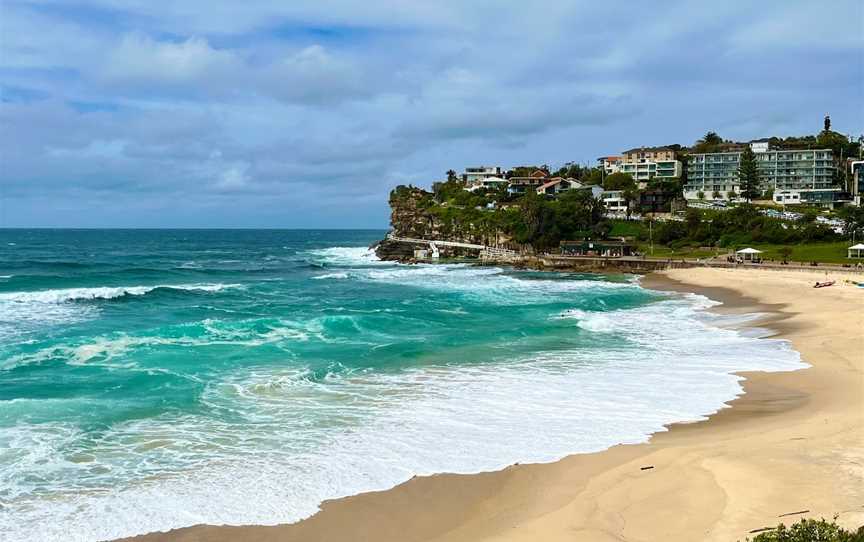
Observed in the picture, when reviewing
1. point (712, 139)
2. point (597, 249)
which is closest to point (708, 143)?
point (712, 139)

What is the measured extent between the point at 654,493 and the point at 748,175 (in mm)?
108989

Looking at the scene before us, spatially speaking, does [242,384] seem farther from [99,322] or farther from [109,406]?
[99,322]

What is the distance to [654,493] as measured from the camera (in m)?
12.2

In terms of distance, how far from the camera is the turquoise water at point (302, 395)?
42.7 ft

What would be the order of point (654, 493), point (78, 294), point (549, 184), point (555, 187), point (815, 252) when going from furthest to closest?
point (549, 184) → point (555, 187) → point (815, 252) → point (78, 294) → point (654, 493)

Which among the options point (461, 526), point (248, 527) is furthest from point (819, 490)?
point (248, 527)

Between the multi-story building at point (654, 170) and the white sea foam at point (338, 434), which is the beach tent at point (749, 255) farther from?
the multi-story building at point (654, 170)

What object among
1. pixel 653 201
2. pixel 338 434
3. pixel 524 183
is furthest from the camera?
pixel 524 183

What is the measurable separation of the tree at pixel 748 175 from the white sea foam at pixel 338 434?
305 ft

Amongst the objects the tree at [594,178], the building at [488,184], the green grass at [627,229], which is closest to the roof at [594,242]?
the green grass at [627,229]

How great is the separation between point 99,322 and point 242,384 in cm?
1761

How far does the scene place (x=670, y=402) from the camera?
18.6 m

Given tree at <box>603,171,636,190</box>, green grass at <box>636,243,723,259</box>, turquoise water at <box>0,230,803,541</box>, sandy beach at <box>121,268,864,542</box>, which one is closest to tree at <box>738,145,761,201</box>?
tree at <box>603,171,636,190</box>

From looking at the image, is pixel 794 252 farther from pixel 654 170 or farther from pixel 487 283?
pixel 654 170
